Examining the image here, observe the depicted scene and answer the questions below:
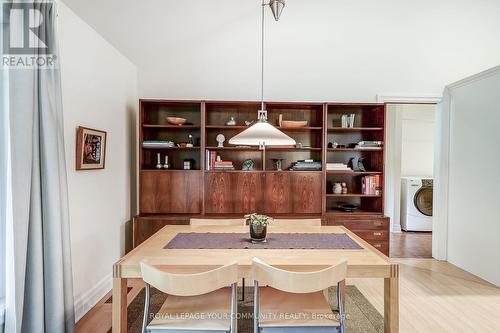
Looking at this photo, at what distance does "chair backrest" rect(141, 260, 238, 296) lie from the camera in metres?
1.38

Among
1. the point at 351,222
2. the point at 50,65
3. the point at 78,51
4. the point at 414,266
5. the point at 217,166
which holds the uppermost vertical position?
the point at 78,51

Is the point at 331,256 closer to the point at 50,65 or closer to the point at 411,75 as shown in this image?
the point at 50,65

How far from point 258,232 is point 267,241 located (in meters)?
0.11

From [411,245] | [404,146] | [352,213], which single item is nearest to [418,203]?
[411,245]

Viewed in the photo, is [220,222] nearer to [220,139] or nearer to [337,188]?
[220,139]

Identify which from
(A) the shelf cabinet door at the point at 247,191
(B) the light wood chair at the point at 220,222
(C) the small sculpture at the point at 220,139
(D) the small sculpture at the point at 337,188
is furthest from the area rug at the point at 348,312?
(C) the small sculpture at the point at 220,139

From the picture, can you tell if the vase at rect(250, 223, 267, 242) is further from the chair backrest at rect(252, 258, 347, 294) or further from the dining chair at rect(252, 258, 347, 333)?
the chair backrest at rect(252, 258, 347, 294)

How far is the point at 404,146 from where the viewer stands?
585 centimetres

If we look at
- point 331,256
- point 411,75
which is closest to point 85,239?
point 331,256

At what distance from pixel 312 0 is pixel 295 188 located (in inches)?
79.4

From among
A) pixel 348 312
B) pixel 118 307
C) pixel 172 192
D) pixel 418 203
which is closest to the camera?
pixel 118 307

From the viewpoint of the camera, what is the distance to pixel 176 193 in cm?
351

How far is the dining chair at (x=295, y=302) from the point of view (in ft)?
4.63

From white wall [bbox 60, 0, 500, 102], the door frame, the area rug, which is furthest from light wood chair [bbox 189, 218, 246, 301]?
the door frame
